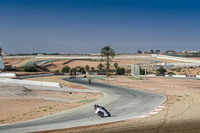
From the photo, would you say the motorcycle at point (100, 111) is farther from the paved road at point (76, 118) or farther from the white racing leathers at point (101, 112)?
the paved road at point (76, 118)

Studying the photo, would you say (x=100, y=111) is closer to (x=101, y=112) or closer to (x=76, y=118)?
(x=101, y=112)

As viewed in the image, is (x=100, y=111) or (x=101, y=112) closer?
(x=100, y=111)

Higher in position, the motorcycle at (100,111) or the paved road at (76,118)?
the motorcycle at (100,111)

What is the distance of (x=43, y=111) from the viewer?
24.6 m

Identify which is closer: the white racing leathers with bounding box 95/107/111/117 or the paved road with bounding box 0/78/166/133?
the paved road with bounding box 0/78/166/133

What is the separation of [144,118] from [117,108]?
5.59 meters

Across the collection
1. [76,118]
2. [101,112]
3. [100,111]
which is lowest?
[76,118]

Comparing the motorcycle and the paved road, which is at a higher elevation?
the motorcycle

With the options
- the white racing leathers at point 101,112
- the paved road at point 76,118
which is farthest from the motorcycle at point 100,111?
the paved road at point 76,118

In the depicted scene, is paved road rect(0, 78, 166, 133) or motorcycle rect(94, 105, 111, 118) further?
motorcycle rect(94, 105, 111, 118)

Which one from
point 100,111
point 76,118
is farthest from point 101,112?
point 76,118

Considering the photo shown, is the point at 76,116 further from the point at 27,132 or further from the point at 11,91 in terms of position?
the point at 11,91

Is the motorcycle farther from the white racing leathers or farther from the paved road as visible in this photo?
the paved road

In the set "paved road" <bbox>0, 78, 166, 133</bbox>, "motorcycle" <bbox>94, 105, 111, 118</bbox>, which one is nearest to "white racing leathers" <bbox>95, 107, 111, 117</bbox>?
"motorcycle" <bbox>94, 105, 111, 118</bbox>
